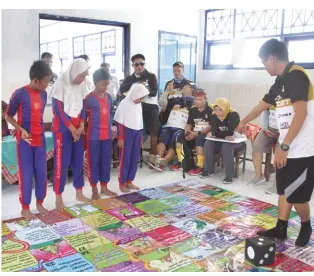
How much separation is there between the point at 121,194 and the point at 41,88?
1350mm

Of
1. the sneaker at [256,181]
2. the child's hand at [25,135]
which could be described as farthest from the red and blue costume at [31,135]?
the sneaker at [256,181]

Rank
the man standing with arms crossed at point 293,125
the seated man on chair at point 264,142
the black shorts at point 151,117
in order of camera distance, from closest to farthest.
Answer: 1. the man standing with arms crossed at point 293,125
2. the seated man on chair at point 264,142
3. the black shorts at point 151,117

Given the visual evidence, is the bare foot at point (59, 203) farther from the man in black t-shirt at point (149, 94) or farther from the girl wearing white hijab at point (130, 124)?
the man in black t-shirt at point (149, 94)

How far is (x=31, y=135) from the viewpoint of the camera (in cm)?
282

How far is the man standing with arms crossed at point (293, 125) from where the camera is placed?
2205 mm

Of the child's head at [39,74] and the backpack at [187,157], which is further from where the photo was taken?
the backpack at [187,157]

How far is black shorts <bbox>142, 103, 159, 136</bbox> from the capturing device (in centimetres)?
475

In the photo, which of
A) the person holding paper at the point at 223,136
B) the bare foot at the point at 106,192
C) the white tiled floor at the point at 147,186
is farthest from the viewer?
the person holding paper at the point at 223,136

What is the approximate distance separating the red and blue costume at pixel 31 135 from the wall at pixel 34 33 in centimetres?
174

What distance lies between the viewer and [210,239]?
2623mm

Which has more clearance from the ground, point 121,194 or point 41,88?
point 41,88
